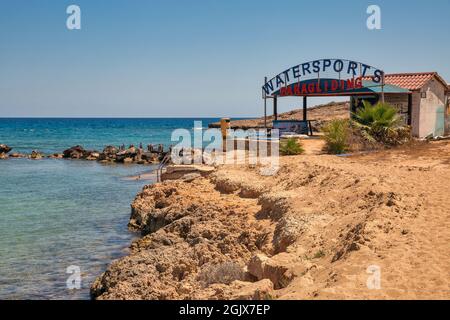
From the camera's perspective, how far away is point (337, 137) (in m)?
22.6

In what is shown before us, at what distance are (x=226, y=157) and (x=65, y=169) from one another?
17.9 meters

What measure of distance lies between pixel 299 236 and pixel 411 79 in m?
20.5

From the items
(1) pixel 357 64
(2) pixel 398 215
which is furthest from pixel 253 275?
(1) pixel 357 64

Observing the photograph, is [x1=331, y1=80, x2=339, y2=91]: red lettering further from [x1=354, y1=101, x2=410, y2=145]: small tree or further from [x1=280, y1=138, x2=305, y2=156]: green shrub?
[x1=280, y1=138, x2=305, y2=156]: green shrub

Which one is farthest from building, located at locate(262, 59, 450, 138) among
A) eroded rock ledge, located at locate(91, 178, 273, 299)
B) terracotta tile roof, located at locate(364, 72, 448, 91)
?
eroded rock ledge, located at locate(91, 178, 273, 299)

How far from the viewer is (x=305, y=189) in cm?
1450

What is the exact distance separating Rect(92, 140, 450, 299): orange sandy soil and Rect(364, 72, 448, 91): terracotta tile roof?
33.4 ft

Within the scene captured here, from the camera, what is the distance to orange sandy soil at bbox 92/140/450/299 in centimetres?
784

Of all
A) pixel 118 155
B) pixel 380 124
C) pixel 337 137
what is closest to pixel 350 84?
pixel 380 124

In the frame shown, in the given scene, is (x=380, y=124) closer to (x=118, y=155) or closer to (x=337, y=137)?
(x=337, y=137)

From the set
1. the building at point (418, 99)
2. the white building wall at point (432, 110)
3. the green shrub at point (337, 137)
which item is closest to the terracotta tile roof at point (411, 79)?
the building at point (418, 99)

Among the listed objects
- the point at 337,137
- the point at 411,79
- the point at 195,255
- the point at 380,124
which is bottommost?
the point at 195,255
